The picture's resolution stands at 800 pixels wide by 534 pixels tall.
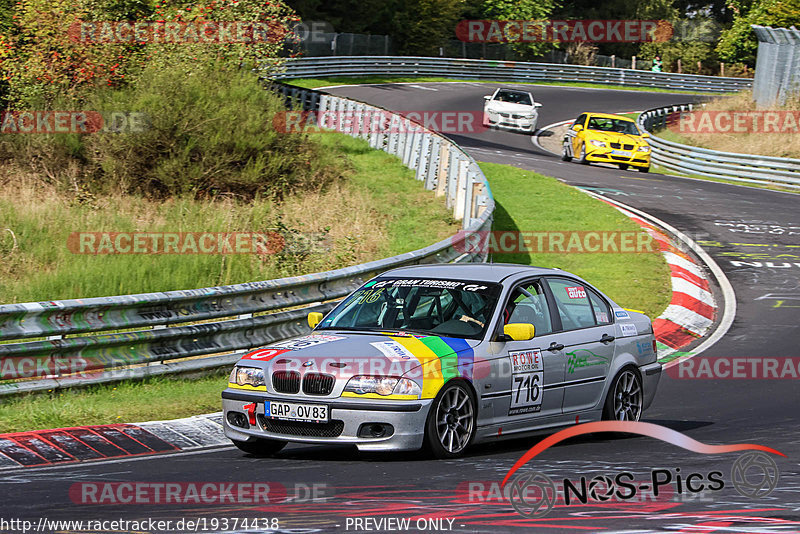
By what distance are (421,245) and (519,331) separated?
11.1 metres

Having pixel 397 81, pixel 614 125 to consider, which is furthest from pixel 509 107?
pixel 397 81

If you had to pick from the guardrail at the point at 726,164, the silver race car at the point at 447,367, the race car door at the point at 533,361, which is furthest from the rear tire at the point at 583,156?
the race car door at the point at 533,361

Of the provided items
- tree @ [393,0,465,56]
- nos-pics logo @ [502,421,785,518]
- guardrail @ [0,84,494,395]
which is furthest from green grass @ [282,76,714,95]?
nos-pics logo @ [502,421,785,518]

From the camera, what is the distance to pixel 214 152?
2247 centimetres

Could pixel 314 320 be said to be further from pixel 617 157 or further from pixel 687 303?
pixel 617 157

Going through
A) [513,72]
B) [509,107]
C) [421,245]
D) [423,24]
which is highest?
[423,24]

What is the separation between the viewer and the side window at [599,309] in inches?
372

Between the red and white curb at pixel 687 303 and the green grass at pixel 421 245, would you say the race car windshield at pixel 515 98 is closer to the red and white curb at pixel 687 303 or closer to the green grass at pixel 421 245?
the green grass at pixel 421 245

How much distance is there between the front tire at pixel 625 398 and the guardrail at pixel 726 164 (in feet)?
75.7

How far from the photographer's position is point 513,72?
212 ft

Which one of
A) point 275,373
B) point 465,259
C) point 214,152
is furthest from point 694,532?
point 214,152

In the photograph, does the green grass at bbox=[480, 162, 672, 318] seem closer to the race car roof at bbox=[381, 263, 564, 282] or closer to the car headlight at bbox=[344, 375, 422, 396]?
the race car roof at bbox=[381, 263, 564, 282]

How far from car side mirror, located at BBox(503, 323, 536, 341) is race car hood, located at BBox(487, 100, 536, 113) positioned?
34.8 metres

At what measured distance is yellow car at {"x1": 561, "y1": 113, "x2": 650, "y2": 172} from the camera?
106ft
